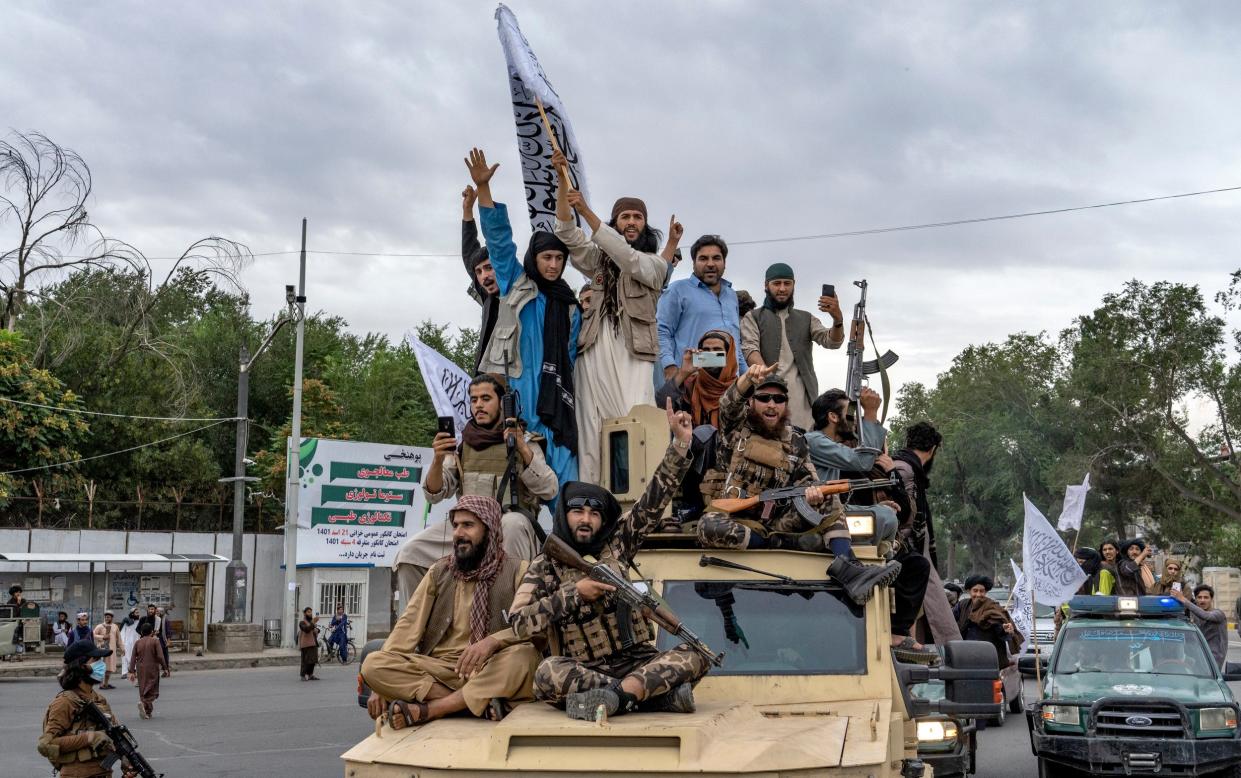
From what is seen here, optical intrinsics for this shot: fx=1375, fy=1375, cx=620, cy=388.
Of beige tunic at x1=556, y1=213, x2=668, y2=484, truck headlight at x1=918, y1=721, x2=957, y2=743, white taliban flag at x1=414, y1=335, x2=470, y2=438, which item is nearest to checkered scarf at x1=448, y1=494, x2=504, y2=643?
beige tunic at x1=556, y1=213, x2=668, y2=484

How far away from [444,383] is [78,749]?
7425 mm

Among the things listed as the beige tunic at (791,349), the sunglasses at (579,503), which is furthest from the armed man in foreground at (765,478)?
the beige tunic at (791,349)

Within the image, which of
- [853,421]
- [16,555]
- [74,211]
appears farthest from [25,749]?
[74,211]

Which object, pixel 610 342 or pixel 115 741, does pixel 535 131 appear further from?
pixel 115 741

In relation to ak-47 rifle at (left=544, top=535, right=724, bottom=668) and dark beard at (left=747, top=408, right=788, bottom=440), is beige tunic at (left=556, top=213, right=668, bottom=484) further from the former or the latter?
ak-47 rifle at (left=544, top=535, right=724, bottom=668)

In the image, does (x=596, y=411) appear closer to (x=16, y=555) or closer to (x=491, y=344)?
(x=491, y=344)

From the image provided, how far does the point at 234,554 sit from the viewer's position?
34.3m

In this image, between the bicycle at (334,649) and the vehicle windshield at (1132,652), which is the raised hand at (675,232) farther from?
the bicycle at (334,649)

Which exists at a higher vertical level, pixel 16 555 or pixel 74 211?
pixel 74 211

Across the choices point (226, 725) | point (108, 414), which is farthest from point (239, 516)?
point (226, 725)

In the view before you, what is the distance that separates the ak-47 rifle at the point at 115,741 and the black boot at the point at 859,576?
5.04 m

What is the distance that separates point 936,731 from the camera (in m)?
7.55

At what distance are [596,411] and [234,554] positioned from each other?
1081 inches

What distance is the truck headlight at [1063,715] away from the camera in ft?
37.1
